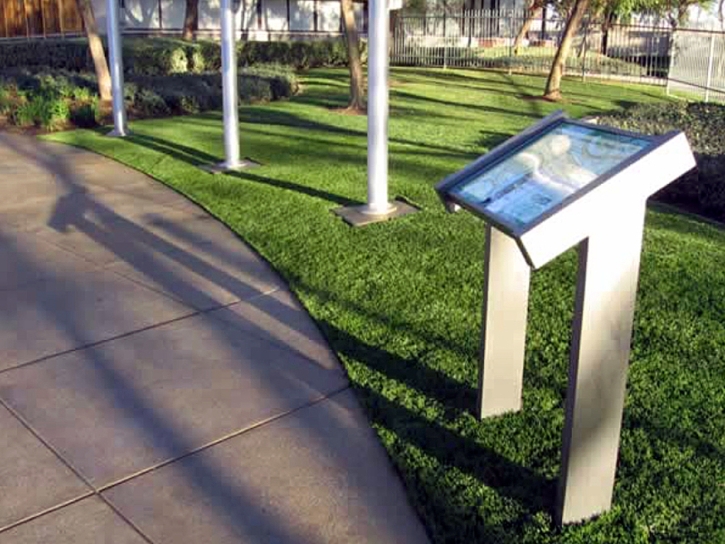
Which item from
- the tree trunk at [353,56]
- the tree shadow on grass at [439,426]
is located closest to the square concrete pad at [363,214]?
the tree shadow on grass at [439,426]

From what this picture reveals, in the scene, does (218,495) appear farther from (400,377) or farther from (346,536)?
(400,377)

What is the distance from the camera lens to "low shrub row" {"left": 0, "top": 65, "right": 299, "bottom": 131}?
514 inches

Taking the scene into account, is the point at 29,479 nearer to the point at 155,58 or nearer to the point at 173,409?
the point at 173,409

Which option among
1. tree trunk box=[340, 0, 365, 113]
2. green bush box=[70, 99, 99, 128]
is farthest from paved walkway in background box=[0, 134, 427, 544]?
tree trunk box=[340, 0, 365, 113]

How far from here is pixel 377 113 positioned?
7.22 m

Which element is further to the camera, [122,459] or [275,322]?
[275,322]

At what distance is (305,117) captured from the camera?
13.5 metres

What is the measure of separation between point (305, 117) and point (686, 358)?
9681 mm

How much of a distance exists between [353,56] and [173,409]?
34.2 ft

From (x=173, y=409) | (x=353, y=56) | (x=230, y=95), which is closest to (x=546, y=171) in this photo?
(x=173, y=409)

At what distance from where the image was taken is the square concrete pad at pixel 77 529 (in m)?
3.18

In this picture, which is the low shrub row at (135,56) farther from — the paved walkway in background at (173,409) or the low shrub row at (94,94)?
the paved walkway in background at (173,409)

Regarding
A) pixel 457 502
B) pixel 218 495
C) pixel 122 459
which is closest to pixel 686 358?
pixel 457 502

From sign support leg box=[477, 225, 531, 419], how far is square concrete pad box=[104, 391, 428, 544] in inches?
24.2
